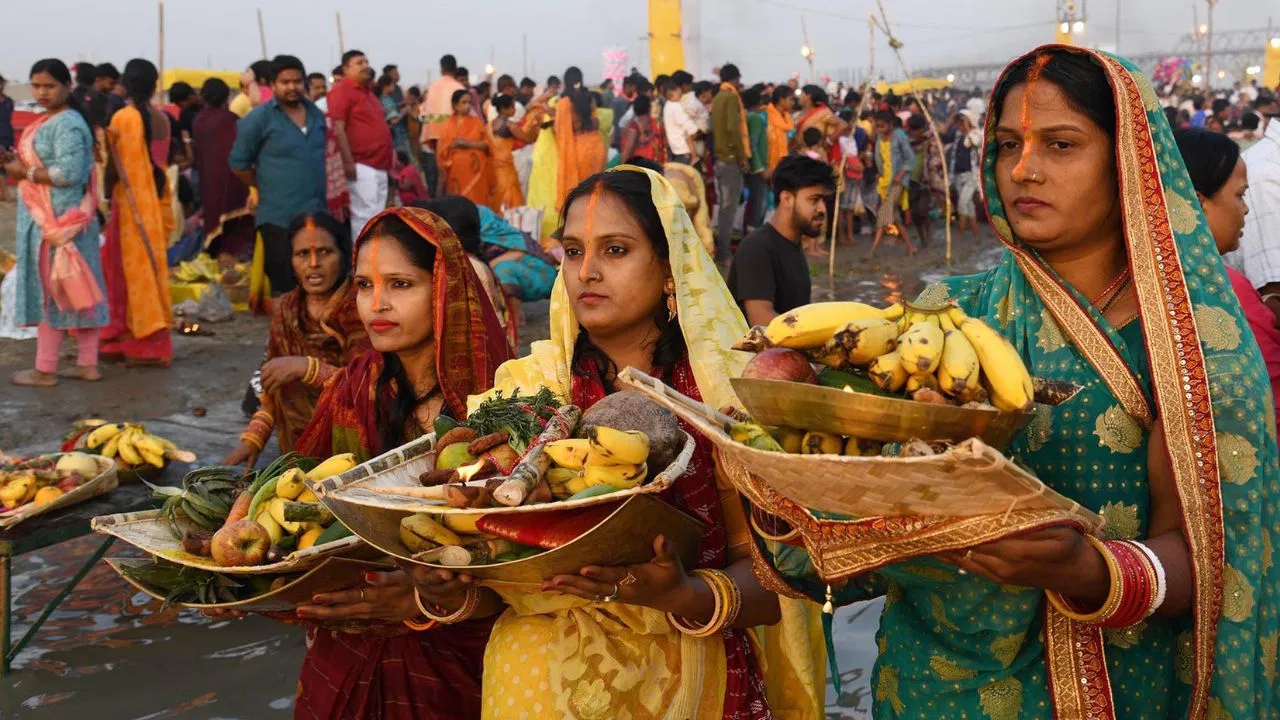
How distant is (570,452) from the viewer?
2.15 m

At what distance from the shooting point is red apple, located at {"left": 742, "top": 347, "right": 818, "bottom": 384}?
5.76ft

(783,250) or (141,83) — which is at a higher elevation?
(141,83)

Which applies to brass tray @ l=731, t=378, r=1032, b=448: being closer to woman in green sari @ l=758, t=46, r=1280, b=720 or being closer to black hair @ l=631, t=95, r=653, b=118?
woman in green sari @ l=758, t=46, r=1280, b=720

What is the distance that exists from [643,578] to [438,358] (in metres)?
1.32

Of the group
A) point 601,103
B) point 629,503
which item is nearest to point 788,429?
point 629,503

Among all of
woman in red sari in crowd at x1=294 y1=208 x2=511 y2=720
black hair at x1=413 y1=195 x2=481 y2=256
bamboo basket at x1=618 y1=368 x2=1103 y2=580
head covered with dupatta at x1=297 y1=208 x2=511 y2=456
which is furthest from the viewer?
black hair at x1=413 y1=195 x2=481 y2=256

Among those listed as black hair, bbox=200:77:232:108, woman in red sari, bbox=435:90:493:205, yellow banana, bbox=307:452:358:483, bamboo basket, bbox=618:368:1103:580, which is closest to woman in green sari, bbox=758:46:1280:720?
bamboo basket, bbox=618:368:1103:580

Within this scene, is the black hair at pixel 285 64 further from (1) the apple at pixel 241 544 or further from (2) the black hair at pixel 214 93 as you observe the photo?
(1) the apple at pixel 241 544

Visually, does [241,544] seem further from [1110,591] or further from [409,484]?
[1110,591]

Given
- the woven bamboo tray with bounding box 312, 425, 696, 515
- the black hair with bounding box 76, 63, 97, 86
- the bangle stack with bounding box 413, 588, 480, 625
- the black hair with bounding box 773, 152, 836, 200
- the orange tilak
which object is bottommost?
the bangle stack with bounding box 413, 588, 480, 625

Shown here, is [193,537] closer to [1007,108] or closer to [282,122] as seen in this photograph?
[1007,108]

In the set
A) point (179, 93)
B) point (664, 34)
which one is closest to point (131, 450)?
point (179, 93)

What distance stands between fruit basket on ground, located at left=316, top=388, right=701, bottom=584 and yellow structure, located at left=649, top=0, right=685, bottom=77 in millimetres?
24425

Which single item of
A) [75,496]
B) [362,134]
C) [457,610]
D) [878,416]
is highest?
[362,134]
